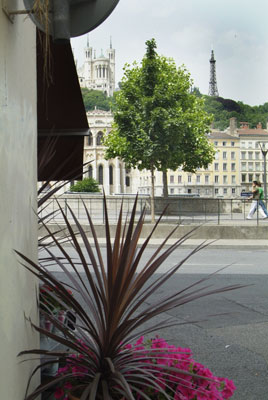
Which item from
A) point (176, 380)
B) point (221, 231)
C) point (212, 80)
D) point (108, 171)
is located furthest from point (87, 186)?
point (212, 80)

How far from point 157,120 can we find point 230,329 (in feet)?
73.5

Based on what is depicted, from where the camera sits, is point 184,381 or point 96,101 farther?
point 96,101

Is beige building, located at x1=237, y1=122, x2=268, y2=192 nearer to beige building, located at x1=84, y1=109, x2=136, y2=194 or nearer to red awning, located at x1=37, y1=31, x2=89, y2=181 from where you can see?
beige building, located at x1=84, y1=109, x2=136, y2=194

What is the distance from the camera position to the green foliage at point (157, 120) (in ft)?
86.2

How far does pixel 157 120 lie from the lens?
26.6 m

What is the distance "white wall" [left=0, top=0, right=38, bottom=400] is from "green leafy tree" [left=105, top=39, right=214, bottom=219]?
2140 cm

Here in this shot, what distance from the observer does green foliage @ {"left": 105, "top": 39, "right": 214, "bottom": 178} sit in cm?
2627

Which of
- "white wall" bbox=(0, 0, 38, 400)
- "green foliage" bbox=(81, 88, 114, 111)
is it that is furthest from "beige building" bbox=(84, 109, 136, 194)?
"white wall" bbox=(0, 0, 38, 400)

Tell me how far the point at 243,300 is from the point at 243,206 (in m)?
11.3

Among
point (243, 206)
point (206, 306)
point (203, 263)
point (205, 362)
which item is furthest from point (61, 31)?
point (243, 206)

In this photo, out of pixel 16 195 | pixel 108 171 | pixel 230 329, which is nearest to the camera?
pixel 16 195

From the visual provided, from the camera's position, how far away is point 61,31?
6.28ft

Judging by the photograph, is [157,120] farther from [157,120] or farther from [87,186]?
[87,186]

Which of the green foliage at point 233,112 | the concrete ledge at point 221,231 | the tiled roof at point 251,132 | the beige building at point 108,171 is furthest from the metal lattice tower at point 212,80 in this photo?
the concrete ledge at point 221,231
